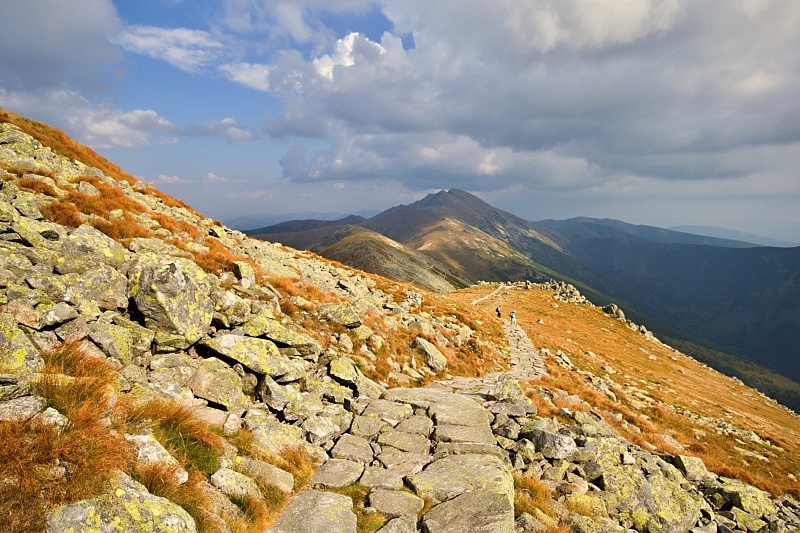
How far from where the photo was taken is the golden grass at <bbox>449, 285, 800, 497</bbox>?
24.7m

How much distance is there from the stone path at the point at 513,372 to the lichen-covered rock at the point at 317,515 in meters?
10.5

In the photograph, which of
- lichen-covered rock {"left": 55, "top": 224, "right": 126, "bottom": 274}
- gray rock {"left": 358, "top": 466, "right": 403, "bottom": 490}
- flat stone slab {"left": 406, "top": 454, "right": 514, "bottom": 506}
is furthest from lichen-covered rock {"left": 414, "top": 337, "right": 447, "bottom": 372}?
lichen-covered rock {"left": 55, "top": 224, "right": 126, "bottom": 274}

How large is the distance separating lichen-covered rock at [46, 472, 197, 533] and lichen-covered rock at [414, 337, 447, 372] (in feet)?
59.0

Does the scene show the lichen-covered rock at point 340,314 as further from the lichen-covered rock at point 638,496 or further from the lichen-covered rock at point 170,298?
the lichen-covered rock at point 638,496

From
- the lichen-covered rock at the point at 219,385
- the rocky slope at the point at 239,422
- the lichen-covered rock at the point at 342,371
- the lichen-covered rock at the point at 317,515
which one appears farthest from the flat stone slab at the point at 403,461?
the lichen-covered rock at the point at 219,385

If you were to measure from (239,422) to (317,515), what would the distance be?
3524 mm

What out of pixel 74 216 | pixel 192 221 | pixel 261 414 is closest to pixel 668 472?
pixel 261 414

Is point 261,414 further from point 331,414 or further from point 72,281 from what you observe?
point 72,281

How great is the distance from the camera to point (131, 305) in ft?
40.6

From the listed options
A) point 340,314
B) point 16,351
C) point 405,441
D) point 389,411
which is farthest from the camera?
point 340,314

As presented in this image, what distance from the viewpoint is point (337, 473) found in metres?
9.88

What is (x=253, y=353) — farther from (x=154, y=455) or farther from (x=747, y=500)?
(x=747, y=500)

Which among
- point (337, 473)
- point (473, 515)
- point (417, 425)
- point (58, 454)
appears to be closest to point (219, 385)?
point (337, 473)

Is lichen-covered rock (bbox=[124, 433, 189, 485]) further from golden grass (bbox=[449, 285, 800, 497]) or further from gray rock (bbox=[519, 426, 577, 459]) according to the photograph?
golden grass (bbox=[449, 285, 800, 497])
